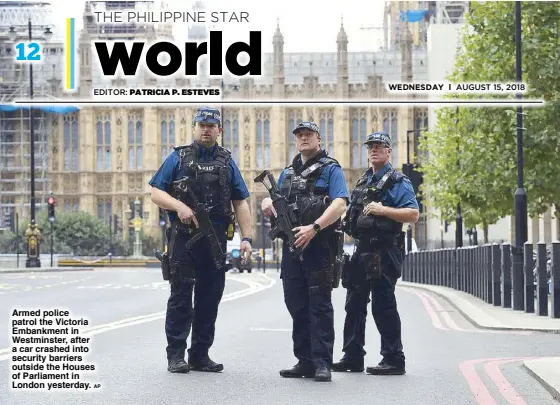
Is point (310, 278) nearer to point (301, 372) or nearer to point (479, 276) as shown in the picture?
point (301, 372)

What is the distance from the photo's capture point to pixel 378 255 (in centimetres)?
1030

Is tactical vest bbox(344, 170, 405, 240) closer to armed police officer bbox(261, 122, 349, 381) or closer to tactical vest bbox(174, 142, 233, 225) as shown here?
armed police officer bbox(261, 122, 349, 381)

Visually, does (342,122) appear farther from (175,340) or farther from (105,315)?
(175,340)

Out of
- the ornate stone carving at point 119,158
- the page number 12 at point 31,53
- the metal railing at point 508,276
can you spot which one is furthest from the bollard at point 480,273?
the ornate stone carving at point 119,158

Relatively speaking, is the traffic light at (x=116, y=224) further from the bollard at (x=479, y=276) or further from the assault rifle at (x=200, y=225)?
the assault rifle at (x=200, y=225)

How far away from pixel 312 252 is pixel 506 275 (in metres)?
13.6

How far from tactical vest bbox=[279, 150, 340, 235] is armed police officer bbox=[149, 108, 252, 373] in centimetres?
39

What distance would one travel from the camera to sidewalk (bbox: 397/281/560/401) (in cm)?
989

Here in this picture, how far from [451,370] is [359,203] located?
1.49 meters

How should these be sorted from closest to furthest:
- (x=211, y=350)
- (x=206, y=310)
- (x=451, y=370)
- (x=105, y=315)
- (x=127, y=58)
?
1. (x=206, y=310)
2. (x=451, y=370)
3. (x=127, y=58)
4. (x=211, y=350)
5. (x=105, y=315)

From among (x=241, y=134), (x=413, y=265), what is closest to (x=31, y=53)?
(x=413, y=265)

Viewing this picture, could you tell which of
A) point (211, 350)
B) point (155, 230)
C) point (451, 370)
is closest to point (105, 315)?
point (211, 350)

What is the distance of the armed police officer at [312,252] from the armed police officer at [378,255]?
0.56 meters

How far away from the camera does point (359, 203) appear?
10.5 m
